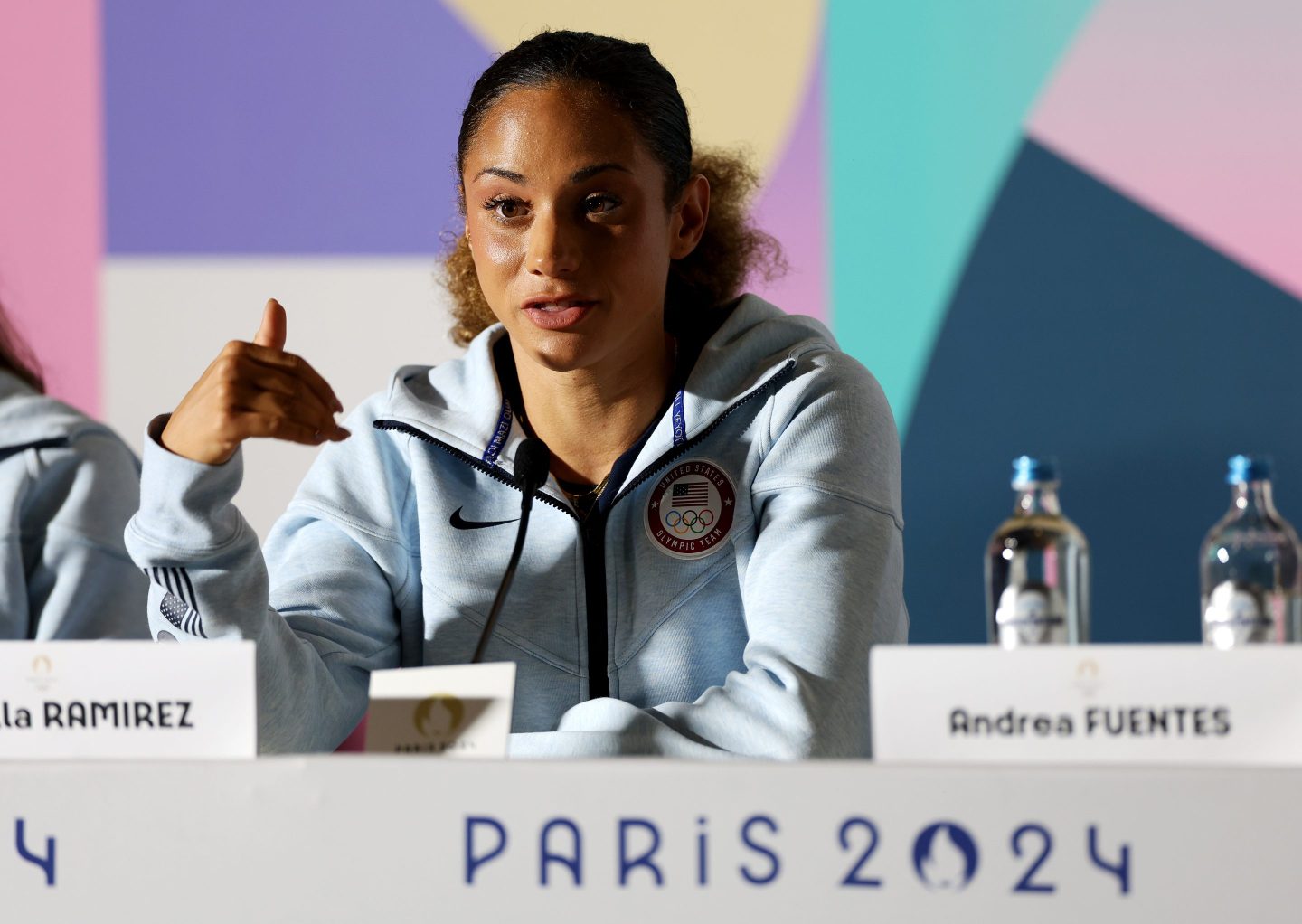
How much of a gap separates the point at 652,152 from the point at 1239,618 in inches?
26.5

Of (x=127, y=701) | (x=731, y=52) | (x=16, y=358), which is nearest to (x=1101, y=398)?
(x=731, y=52)

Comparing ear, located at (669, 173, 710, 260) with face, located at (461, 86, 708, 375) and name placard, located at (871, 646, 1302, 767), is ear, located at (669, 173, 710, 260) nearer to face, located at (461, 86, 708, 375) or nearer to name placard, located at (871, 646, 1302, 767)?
face, located at (461, 86, 708, 375)

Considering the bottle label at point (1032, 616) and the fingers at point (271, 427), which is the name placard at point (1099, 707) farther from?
the fingers at point (271, 427)

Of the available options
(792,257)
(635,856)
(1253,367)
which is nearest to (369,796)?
(635,856)

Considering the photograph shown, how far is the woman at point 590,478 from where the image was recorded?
120cm

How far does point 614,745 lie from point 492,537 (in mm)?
339

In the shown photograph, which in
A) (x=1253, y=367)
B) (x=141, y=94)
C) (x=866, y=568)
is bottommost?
(x=866, y=568)

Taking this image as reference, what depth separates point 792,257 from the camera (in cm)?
207

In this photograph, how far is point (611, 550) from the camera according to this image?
129 cm

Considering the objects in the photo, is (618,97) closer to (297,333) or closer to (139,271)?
(297,333)

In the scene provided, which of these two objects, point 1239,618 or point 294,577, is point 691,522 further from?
point 1239,618

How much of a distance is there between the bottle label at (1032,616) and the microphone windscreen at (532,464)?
0.39 metres

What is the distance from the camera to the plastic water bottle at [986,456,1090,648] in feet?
2.93

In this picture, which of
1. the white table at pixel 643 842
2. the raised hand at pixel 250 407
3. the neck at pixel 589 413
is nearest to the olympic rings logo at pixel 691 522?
the neck at pixel 589 413
